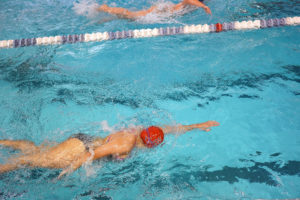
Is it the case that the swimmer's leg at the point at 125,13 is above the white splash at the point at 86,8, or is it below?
below

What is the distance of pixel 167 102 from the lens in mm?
3727

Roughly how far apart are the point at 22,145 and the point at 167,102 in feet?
6.70

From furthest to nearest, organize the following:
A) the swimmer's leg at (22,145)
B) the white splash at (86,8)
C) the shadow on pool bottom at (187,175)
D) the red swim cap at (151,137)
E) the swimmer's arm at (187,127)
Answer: the white splash at (86,8)
the swimmer's arm at (187,127)
the swimmer's leg at (22,145)
the shadow on pool bottom at (187,175)
the red swim cap at (151,137)

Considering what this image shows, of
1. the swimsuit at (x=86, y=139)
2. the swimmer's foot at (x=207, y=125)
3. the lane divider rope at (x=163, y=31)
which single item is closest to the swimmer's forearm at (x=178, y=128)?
the swimmer's foot at (x=207, y=125)

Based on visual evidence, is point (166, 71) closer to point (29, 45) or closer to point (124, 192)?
point (124, 192)

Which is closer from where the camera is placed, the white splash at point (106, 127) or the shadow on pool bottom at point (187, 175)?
the shadow on pool bottom at point (187, 175)

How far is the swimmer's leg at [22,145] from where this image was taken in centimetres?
279

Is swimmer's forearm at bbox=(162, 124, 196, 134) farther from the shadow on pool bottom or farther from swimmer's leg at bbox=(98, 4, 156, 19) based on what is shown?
swimmer's leg at bbox=(98, 4, 156, 19)

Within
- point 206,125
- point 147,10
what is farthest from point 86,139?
point 147,10

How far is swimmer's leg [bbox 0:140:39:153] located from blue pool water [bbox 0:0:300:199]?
3.5 inches

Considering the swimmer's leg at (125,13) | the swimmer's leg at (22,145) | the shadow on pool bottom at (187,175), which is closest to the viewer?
the shadow on pool bottom at (187,175)

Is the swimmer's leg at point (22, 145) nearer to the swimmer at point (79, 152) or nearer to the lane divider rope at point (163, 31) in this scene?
the swimmer at point (79, 152)

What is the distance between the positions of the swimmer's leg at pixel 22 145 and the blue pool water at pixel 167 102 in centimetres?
9

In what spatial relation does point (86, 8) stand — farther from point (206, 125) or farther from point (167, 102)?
point (206, 125)
